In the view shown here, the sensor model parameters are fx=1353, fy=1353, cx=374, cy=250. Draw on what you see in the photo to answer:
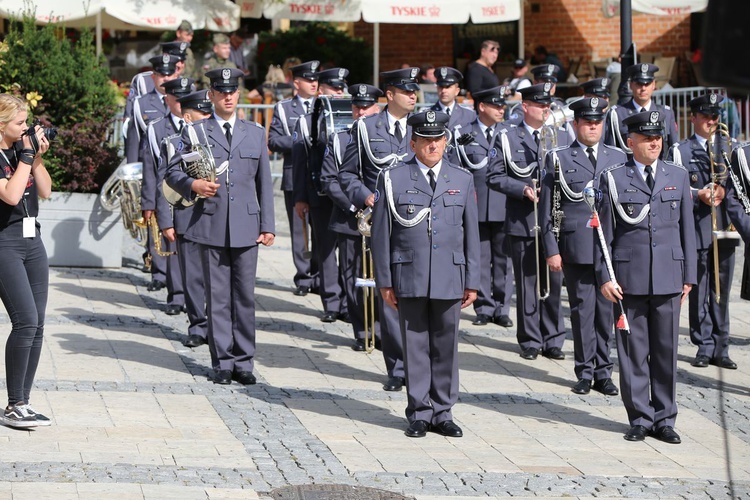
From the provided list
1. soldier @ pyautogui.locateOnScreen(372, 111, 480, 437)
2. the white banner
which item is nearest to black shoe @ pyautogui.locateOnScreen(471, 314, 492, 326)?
soldier @ pyautogui.locateOnScreen(372, 111, 480, 437)

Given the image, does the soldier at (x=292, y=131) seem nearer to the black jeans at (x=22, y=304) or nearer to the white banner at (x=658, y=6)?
the black jeans at (x=22, y=304)

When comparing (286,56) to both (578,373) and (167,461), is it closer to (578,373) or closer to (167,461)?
(578,373)

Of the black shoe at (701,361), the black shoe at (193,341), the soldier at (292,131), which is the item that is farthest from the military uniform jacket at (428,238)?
the soldier at (292,131)

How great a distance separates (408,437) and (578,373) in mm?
1894

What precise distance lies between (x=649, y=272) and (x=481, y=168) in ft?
11.8

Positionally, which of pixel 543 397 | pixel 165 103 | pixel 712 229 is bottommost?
pixel 543 397

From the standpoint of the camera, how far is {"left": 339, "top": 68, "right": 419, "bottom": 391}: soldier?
948 cm

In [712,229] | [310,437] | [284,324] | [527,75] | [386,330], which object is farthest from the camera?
[527,75]

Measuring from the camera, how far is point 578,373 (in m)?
9.48

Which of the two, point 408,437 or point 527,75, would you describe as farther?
point 527,75

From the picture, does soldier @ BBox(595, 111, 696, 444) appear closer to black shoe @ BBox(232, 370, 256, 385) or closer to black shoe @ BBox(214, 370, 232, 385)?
black shoe @ BBox(232, 370, 256, 385)

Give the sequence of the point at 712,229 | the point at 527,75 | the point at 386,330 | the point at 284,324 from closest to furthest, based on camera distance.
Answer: the point at 386,330 → the point at 712,229 → the point at 284,324 → the point at 527,75

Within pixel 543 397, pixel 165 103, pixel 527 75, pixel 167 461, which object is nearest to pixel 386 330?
pixel 543 397

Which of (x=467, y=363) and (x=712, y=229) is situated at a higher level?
(x=712, y=229)
